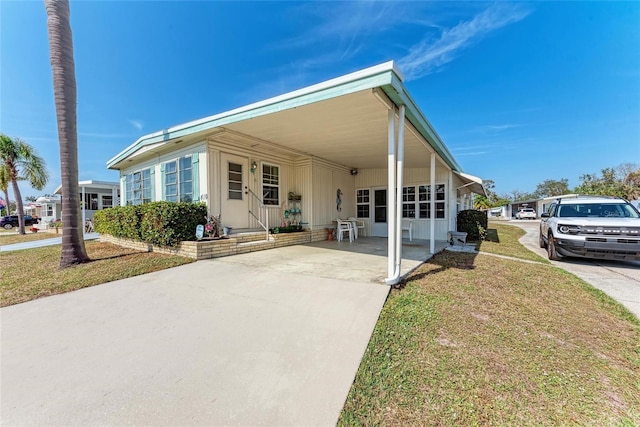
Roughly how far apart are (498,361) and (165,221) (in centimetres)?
645

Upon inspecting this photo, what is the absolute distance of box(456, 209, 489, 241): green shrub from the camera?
33.8ft

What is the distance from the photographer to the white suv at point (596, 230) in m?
5.16

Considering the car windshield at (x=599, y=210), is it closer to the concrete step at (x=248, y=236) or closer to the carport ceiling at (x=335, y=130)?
the carport ceiling at (x=335, y=130)

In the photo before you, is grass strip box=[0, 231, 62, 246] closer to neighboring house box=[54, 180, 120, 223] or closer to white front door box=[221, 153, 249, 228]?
neighboring house box=[54, 180, 120, 223]

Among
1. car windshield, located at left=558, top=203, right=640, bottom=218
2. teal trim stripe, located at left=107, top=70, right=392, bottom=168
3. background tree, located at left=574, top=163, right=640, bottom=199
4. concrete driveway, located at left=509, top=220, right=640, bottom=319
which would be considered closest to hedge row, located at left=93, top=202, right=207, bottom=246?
teal trim stripe, located at left=107, top=70, right=392, bottom=168

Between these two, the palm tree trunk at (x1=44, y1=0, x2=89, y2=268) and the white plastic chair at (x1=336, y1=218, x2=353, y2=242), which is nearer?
the palm tree trunk at (x1=44, y1=0, x2=89, y2=268)

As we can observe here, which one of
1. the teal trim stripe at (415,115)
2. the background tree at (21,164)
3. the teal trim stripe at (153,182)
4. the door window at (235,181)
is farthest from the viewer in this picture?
the background tree at (21,164)

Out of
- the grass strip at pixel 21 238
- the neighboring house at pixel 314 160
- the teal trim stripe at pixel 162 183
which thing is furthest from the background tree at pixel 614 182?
the grass strip at pixel 21 238

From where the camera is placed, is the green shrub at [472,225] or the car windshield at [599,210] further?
the green shrub at [472,225]

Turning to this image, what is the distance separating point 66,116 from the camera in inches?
210

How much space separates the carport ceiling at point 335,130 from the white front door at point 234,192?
795 mm

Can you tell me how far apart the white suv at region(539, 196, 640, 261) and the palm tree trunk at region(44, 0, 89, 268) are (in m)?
11.3

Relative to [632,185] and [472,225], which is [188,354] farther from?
[632,185]

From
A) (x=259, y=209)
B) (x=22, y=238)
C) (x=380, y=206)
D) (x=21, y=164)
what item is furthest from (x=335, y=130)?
(x=21, y=164)
